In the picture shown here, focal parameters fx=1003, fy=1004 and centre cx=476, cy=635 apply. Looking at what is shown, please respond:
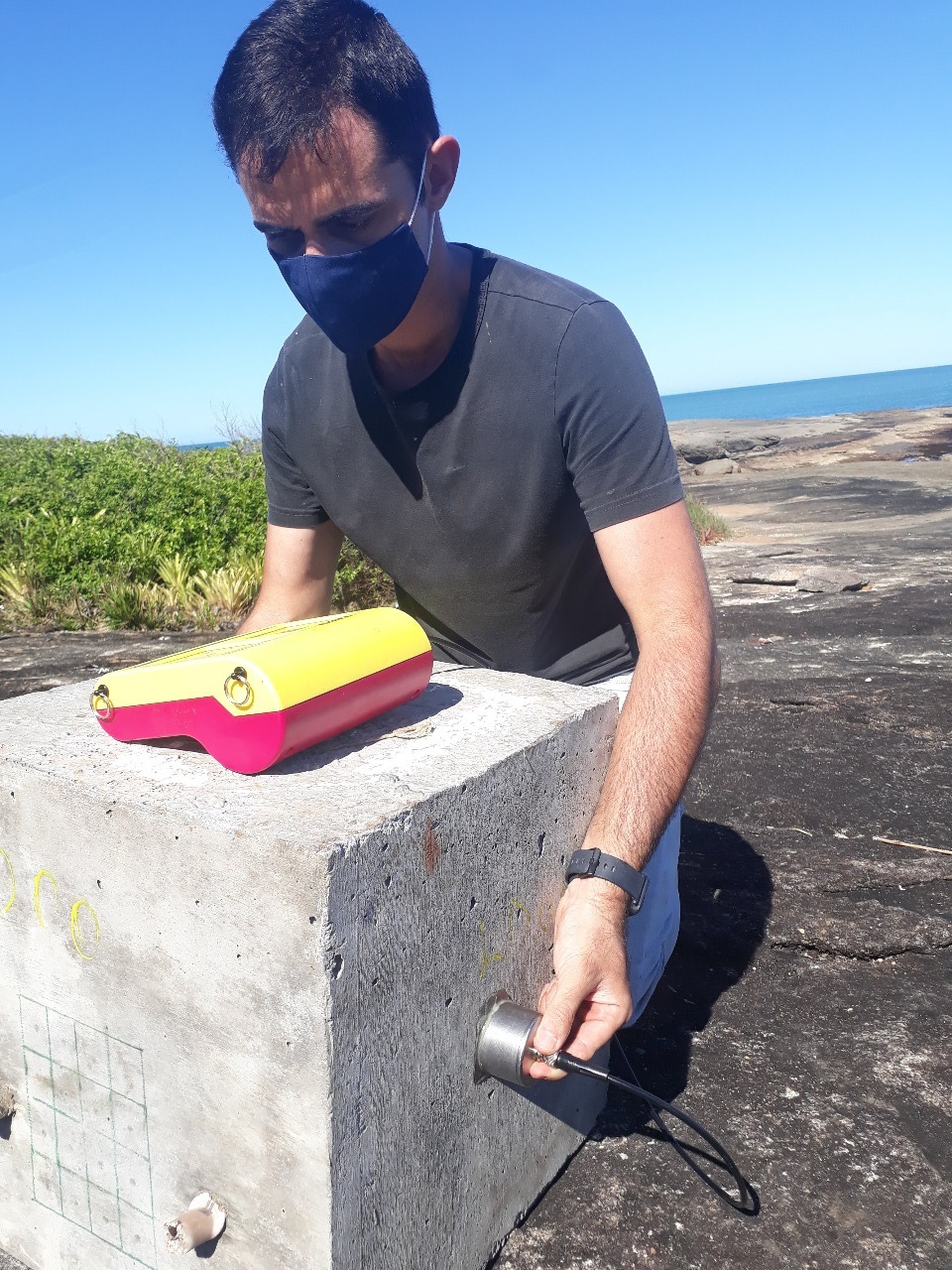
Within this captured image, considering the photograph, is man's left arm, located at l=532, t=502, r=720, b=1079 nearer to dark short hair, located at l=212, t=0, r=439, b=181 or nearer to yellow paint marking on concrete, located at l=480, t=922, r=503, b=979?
yellow paint marking on concrete, located at l=480, t=922, r=503, b=979

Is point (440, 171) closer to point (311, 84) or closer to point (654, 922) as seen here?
point (311, 84)

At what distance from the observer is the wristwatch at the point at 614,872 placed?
67.1 inches

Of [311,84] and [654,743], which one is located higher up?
[311,84]

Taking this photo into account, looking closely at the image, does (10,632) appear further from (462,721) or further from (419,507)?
(462,721)

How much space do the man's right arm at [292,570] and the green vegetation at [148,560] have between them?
4828 mm

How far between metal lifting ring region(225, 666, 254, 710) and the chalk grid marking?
0.57 meters

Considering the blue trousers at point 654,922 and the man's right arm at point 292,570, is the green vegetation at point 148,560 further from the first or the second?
the blue trousers at point 654,922

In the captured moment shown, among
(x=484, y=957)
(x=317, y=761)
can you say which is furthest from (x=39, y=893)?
(x=484, y=957)

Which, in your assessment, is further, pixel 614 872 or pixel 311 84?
pixel 311 84

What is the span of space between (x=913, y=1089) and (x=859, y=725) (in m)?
2.83

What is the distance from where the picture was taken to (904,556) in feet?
31.7

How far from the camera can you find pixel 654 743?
181 centimetres

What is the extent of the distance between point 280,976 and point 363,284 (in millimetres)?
1440

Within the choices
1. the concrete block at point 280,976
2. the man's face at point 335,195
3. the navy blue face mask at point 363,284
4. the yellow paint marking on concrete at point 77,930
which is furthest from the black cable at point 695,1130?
the man's face at point 335,195
